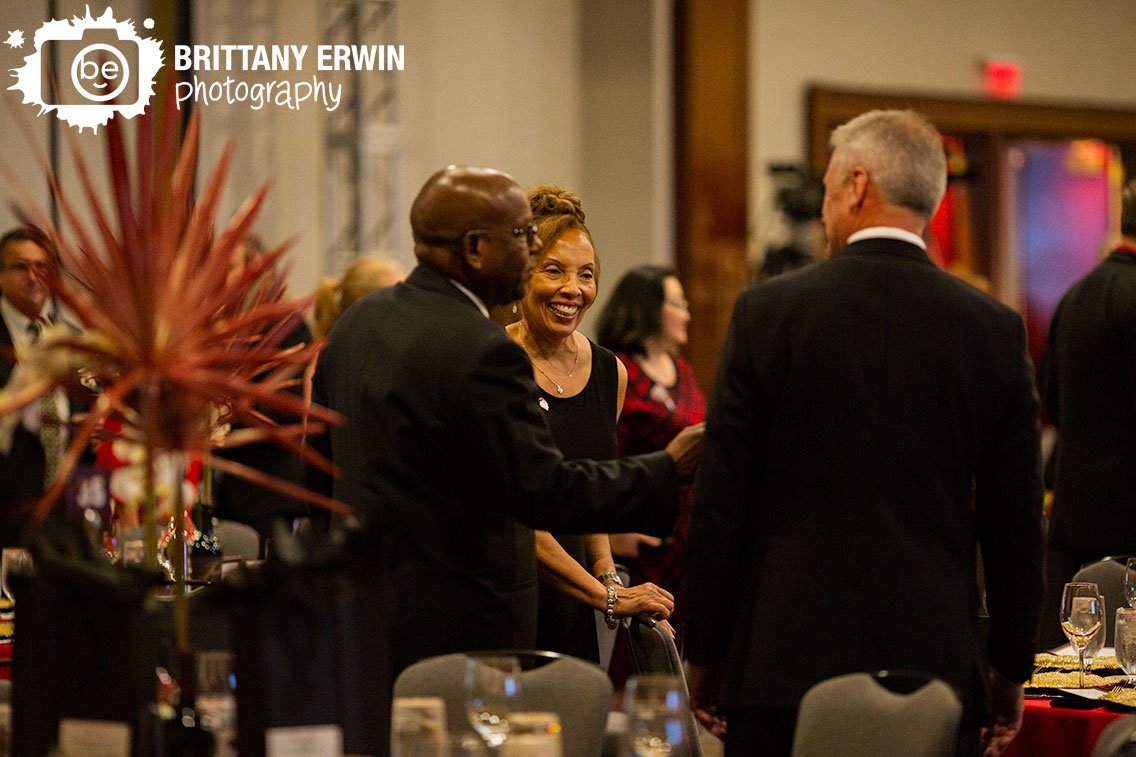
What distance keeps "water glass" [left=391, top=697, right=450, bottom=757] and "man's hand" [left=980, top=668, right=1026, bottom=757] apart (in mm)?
1221

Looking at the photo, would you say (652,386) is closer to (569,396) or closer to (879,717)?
(569,396)

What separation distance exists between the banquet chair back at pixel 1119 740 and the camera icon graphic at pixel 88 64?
15.6ft

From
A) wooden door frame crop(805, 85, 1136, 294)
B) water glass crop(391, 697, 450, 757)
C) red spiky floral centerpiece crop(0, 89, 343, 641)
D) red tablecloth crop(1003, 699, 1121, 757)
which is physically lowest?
red tablecloth crop(1003, 699, 1121, 757)

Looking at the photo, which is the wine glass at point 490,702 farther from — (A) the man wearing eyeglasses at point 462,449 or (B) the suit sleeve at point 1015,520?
(B) the suit sleeve at point 1015,520

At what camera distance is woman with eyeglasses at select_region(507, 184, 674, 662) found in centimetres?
337

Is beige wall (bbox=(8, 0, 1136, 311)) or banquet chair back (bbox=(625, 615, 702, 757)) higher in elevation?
beige wall (bbox=(8, 0, 1136, 311))

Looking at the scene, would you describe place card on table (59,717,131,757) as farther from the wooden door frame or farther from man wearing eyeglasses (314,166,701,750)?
the wooden door frame

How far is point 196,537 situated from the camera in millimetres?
3957

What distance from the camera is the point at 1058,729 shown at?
2.96 metres

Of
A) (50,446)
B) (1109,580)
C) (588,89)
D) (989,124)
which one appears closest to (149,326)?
(1109,580)

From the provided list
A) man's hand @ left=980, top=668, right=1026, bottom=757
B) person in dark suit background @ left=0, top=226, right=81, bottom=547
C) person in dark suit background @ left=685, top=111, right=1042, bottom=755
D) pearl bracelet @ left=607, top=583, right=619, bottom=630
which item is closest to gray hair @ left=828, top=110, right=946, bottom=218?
person in dark suit background @ left=685, top=111, right=1042, bottom=755

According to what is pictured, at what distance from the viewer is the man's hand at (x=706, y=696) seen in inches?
109
